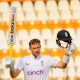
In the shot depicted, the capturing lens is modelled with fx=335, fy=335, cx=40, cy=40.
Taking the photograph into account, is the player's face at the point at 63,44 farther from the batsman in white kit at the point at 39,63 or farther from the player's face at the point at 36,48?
the player's face at the point at 36,48

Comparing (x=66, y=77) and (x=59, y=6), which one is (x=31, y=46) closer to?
(x=66, y=77)

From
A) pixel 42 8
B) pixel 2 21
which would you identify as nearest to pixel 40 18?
pixel 42 8

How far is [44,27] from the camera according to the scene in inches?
317

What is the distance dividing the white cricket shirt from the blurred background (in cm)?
309

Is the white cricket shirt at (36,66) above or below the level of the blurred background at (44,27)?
below

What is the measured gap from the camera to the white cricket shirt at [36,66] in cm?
386

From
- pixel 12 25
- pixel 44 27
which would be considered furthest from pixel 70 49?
pixel 44 27

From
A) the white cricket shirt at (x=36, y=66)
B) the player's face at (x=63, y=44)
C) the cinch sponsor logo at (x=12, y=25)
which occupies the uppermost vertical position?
the cinch sponsor logo at (x=12, y=25)

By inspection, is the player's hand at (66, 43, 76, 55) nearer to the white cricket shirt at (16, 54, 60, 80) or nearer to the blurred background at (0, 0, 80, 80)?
the white cricket shirt at (16, 54, 60, 80)

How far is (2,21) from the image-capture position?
812cm

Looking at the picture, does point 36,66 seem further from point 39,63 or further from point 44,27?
point 44,27

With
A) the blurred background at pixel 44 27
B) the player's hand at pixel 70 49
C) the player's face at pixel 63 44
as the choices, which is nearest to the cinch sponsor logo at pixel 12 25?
the player's face at pixel 63 44

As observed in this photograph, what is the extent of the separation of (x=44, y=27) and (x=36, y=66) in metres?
4.18

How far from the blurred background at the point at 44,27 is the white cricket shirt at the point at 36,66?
10.1 feet
